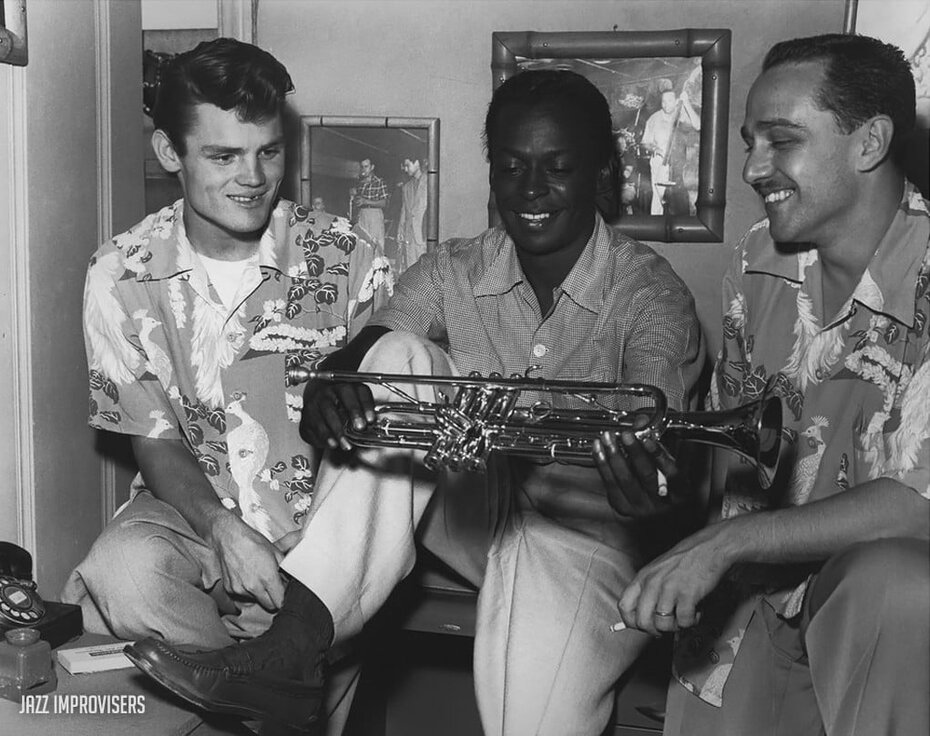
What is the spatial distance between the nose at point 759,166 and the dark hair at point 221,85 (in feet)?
3.23

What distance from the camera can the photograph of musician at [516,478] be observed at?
73.3 inches

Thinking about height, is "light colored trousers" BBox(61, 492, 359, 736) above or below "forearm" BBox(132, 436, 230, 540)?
below

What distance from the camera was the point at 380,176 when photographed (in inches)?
118

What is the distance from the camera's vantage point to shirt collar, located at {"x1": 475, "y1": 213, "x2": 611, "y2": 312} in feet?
7.56

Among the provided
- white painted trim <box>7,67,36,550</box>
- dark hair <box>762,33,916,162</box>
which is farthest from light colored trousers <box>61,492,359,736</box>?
dark hair <box>762,33,916,162</box>

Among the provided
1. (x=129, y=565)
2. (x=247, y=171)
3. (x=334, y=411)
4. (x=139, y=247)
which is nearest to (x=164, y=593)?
(x=129, y=565)

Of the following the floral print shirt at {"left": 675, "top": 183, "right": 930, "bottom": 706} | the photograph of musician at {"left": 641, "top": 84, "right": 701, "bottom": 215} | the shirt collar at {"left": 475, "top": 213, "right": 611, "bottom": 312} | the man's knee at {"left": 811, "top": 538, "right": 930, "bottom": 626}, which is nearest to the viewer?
the man's knee at {"left": 811, "top": 538, "right": 930, "bottom": 626}

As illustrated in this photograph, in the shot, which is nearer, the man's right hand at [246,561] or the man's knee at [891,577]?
the man's knee at [891,577]

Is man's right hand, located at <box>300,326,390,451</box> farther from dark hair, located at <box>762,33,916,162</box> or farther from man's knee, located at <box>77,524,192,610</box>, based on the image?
dark hair, located at <box>762,33,916,162</box>

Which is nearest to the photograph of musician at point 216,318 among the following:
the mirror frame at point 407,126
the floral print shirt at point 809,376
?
the mirror frame at point 407,126

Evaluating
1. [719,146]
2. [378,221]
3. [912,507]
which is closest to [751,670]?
[912,507]

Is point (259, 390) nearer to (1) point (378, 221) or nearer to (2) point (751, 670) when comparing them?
(1) point (378, 221)

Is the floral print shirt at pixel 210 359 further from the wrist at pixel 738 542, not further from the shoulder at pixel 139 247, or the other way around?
the wrist at pixel 738 542

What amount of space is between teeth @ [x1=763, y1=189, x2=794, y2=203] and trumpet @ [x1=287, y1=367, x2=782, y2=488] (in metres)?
0.47
